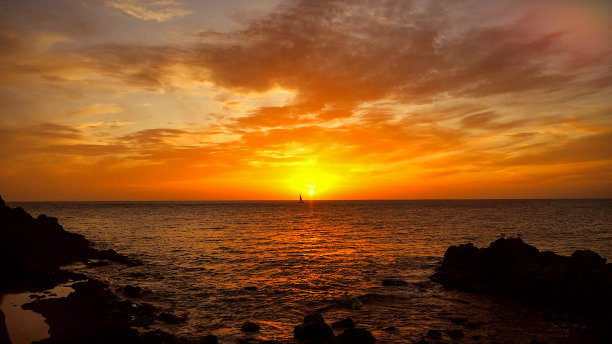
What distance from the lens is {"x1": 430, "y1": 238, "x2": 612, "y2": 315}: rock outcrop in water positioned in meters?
22.9

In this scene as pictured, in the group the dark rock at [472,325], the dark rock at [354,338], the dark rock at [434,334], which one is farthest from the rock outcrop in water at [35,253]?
the dark rock at [472,325]

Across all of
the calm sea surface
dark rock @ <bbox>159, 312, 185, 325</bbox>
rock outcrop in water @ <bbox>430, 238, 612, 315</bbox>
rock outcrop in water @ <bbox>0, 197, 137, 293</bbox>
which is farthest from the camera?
rock outcrop in water @ <bbox>0, 197, 137, 293</bbox>

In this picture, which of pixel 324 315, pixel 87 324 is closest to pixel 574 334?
pixel 324 315

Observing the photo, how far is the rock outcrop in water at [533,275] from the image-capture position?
75.0 feet

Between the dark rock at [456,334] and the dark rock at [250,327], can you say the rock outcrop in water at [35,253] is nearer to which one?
the dark rock at [250,327]

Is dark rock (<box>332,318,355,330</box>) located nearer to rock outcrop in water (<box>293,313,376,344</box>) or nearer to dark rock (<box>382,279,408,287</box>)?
rock outcrop in water (<box>293,313,376,344</box>)

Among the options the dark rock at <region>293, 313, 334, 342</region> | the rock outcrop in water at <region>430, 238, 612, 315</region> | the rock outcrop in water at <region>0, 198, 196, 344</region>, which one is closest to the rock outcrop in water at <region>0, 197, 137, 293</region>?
the rock outcrop in water at <region>0, 198, 196, 344</region>

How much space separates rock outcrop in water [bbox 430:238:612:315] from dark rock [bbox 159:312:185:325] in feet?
73.3

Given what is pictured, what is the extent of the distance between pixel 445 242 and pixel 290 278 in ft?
115

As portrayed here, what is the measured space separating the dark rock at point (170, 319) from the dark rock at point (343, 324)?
970 cm

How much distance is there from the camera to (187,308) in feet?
79.6

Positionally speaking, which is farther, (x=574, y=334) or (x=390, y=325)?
(x=390, y=325)

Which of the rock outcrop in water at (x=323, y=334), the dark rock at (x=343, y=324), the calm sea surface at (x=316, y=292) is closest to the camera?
the rock outcrop in water at (x=323, y=334)

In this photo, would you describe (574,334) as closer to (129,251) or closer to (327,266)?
(327,266)
